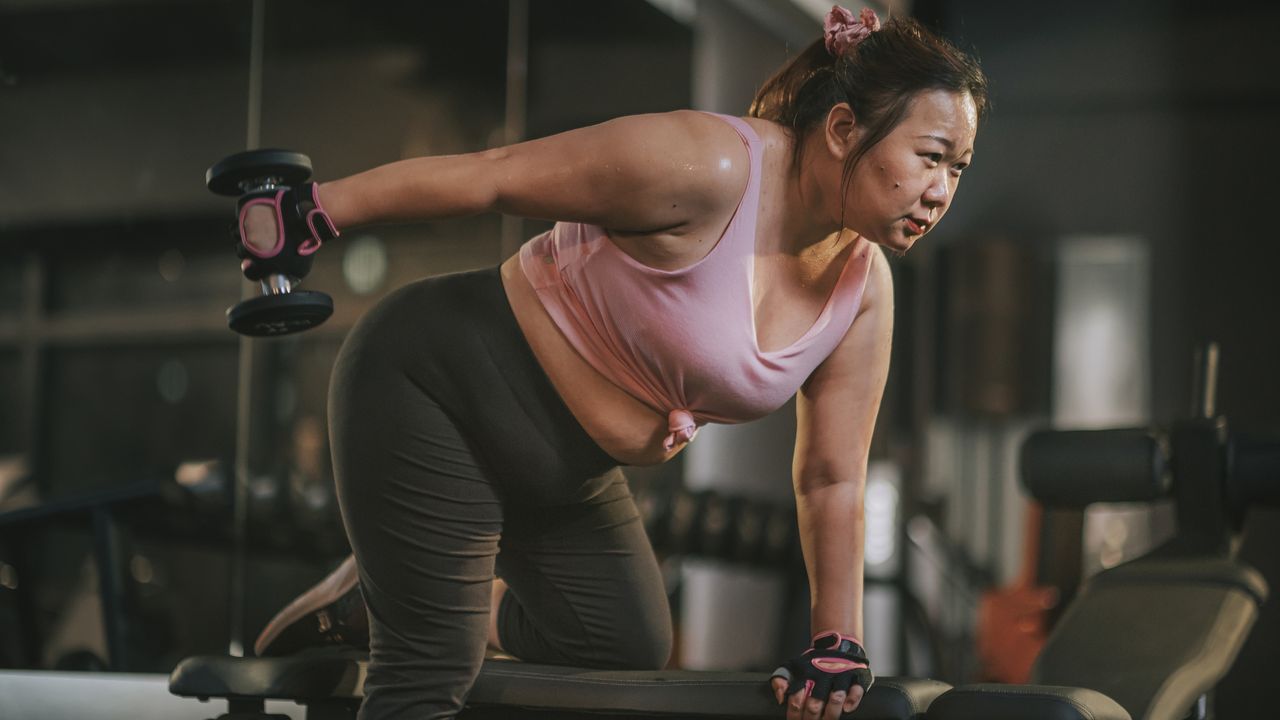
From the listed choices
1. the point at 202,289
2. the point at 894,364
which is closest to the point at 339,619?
the point at 202,289

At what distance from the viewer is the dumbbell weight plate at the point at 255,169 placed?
49.8 inches

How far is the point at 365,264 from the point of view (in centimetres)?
299

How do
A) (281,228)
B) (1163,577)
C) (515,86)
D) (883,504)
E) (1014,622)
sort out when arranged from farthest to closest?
(883,504) < (1014,622) < (515,86) < (1163,577) < (281,228)

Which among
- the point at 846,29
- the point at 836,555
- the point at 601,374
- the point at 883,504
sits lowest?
the point at 883,504

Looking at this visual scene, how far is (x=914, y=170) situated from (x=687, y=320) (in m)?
0.29

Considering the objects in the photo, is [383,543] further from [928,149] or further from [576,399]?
[928,149]

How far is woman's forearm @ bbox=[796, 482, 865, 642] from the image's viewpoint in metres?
1.51

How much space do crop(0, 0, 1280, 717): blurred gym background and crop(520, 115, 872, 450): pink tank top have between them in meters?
0.34

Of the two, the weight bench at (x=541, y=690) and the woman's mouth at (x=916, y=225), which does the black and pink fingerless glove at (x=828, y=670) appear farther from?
the woman's mouth at (x=916, y=225)

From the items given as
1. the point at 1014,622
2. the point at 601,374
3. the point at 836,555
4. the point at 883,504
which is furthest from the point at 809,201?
the point at 1014,622

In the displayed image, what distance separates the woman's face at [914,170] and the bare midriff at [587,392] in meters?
0.34

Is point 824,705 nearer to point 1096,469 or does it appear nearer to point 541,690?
point 541,690

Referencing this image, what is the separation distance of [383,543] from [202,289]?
144 cm

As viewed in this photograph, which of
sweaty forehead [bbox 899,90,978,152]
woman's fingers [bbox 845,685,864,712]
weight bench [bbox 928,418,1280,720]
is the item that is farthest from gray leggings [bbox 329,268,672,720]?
weight bench [bbox 928,418,1280,720]
